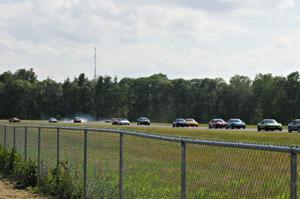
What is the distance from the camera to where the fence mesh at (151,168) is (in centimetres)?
783

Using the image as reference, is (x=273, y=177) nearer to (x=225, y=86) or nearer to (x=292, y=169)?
(x=292, y=169)

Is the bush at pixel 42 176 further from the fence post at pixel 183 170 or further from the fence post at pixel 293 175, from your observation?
the fence post at pixel 293 175

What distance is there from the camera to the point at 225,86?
15700cm

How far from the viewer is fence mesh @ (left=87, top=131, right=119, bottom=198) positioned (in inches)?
415

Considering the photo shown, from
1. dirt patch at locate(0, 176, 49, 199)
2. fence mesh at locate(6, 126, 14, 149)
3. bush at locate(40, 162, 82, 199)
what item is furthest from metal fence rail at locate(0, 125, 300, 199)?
fence mesh at locate(6, 126, 14, 149)

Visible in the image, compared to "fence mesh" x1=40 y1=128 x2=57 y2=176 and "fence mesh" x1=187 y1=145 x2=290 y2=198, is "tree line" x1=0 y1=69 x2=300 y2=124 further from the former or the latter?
"fence mesh" x1=187 y1=145 x2=290 y2=198

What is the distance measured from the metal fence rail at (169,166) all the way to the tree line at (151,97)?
118237 mm

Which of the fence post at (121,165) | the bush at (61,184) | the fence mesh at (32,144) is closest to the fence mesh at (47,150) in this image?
the bush at (61,184)

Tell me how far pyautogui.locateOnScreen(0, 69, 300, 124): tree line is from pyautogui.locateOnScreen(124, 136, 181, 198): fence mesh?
121 meters

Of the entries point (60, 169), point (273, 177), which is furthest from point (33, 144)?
point (273, 177)

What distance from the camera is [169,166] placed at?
7.93 metres

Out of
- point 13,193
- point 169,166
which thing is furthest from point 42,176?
point 169,166

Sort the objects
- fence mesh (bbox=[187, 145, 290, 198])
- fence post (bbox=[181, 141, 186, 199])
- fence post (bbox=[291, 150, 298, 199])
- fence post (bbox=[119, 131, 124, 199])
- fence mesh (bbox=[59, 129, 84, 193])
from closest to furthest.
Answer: fence post (bbox=[291, 150, 298, 199]) → fence mesh (bbox=[187, 145, 290, 198]) → fence post (bbox=[181, 141, 186, 199]) → fence post (bbox=[119, 131, 124, 199]) → fence mesh (bbox=[59, 129, 84, 193])

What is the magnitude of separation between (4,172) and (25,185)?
3547mm
